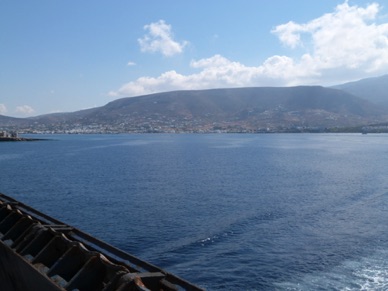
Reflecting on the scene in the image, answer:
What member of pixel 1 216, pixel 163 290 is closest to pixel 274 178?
pixel 1 216

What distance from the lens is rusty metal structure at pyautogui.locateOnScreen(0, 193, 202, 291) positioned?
6.54 m

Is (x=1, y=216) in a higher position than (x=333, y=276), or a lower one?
higher

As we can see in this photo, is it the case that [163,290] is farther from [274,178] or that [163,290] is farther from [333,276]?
[274,178]

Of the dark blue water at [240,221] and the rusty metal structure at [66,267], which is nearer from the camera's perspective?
the rusty metal structure at [66,267]

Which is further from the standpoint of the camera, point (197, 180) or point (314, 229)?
point (197, 180)

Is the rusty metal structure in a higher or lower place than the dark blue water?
higher

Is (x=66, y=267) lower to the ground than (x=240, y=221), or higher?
higher

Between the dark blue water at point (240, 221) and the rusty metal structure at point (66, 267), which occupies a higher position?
the rusty metal structure at point (66, 267)

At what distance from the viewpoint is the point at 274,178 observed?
6750cm

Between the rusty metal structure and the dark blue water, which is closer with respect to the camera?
the rusty metal structure

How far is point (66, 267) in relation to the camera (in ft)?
25.9

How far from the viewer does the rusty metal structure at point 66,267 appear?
654cm

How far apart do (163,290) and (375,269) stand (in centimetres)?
2174

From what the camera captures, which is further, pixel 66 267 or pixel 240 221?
pixel 240 221
